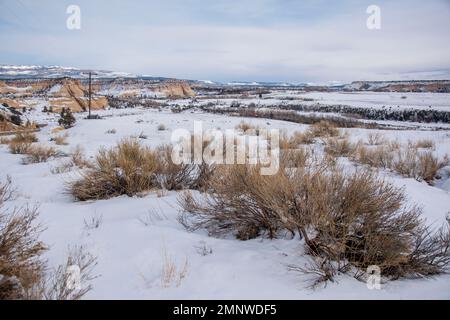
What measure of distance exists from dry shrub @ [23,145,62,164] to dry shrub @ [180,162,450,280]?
647 centimetres

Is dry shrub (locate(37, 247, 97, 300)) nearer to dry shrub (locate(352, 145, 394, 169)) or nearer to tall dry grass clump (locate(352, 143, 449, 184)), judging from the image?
tall dry grass clump (locate(352, 143, 449, 184))

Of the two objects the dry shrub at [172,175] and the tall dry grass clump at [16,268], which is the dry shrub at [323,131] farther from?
the tall dry grass clump at [16,268]

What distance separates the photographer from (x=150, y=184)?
601cm

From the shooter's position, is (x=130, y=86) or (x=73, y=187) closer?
(x=73, y=187)

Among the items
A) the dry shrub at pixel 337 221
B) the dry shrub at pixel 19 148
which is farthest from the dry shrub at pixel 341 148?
the dry shrub at pixel 19 148

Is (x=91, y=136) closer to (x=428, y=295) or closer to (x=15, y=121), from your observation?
(x=15, y=121)

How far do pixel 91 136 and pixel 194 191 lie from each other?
8857 mm

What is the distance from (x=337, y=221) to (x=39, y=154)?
26.4 feet

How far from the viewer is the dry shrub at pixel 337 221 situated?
10.2 ft

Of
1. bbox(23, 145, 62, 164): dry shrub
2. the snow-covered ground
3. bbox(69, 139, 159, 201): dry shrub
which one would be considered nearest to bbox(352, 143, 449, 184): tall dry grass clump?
the snow-covered ground

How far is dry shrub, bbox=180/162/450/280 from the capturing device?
3.11m

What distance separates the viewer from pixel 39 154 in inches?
356

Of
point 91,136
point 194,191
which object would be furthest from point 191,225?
point 91,136
